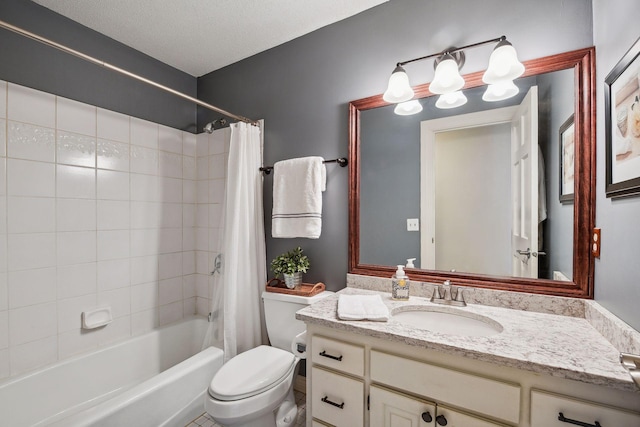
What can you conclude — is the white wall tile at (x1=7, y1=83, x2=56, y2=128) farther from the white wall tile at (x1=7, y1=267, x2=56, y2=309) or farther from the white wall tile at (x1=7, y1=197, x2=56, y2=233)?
the white wall tile at (x1=7, y1=267, x2=56, y2=309)

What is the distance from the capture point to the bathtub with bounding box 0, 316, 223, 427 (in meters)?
1.28

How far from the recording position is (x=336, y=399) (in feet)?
3.76

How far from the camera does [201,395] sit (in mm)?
1646

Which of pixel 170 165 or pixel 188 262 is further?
pixel 188 262

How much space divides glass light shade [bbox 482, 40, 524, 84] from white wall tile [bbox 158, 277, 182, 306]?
7.98ft

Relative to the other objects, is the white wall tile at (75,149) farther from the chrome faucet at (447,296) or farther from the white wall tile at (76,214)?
the chrome faucet at (447,296)

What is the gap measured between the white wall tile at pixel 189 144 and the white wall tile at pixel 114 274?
95 centimetres

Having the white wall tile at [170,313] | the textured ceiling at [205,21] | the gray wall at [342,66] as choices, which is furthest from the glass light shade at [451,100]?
the white wall tile at [170,313]

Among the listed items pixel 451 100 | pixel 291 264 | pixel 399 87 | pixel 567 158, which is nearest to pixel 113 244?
pixel 291 264

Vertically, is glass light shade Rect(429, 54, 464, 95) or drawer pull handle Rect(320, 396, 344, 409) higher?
glass light shade Rect(429, 54, 464, 95)

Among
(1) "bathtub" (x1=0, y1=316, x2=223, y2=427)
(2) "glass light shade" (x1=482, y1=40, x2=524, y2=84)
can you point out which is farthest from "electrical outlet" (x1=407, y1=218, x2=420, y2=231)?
(1) "bathtub" (x1=0, y1=316, x2=223, y2=427)

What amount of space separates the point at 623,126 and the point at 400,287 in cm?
99

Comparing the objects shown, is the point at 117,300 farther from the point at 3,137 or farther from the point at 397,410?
the point at 397,410

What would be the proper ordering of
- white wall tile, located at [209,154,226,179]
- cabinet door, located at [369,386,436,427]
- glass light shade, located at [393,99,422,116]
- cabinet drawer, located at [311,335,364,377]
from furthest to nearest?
1. white wall tile, located at [209,154,226,179]
2. glass light shade, located at [393,99,422,116]
3. cabinet drawer, located at [311,335,364,377]
4. cabinet door, located at [369,386,436,427]
